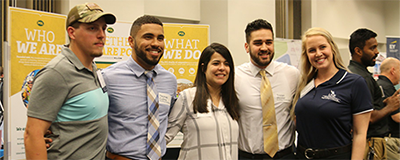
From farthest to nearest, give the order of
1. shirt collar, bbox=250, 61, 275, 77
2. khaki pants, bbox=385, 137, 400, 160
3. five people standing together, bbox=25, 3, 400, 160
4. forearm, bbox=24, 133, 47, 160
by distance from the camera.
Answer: khaki pants, bbox=385, 137, 400, 160 → shirt collar, bbox=250, 61, 275, 77 → five people standing together, bbox=25, 3, 400, 160 → forearm, bbox=24, 133, 47, 160

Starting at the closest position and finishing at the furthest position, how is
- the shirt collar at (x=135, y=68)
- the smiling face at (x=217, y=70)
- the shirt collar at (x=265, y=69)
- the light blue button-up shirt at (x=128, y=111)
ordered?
the light blue button-up shirt at (x=128, y=111) → the shirt collar at (x=135, y=68) → the smiling face at (x=217, y=70) → the shirt collar at (x=265, y=69)

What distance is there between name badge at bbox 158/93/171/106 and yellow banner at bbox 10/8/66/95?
7.16ft

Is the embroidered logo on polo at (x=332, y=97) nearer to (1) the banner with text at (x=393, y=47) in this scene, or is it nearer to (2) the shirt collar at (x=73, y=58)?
(2) the shirt collar at (x=73, y=58)

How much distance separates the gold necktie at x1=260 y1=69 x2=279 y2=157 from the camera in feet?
7.59

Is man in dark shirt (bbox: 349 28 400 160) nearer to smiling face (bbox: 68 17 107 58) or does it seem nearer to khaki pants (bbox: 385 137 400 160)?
khaki pants (bbox: 385 137 400 160)

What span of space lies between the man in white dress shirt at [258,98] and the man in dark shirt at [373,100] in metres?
1.13

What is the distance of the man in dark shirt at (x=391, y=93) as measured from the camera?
3.40m

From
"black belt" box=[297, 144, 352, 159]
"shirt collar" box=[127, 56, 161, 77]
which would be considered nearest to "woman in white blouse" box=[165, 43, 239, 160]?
"shirt collar" box=[127, 56, 161, 77]

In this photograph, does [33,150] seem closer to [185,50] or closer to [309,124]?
[309,124]

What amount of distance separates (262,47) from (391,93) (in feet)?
7.33

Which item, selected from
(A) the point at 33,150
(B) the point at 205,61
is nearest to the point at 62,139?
(A) the point at 33,150

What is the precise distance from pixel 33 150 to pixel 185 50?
3047mm

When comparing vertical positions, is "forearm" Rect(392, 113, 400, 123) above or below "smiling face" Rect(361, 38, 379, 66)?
below

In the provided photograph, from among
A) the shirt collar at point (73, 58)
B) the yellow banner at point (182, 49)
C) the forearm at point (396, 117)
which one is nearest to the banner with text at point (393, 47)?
the forearm at point (396, 117)
